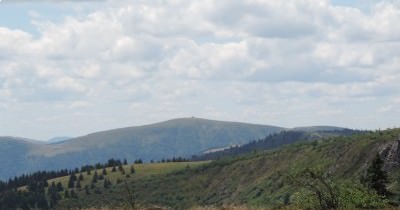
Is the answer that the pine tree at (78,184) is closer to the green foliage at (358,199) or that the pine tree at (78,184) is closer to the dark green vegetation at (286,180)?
the dark green vegetation at (286,180)

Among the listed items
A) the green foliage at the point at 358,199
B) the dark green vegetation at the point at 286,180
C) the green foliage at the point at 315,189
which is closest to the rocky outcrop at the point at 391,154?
the dark green vegetation at the point at 286,180

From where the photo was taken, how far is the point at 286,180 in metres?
27.4

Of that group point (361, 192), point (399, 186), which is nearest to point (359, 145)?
point (399, 186)

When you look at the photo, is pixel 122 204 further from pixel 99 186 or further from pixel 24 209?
pixel 99 186

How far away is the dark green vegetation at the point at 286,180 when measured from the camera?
89.7 feet

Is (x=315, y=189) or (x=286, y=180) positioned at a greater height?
(x=286, y=180)

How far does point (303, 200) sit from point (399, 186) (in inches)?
1702

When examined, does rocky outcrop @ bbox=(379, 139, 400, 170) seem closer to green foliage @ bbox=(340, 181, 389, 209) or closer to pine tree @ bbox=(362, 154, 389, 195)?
pine tree @ bbox=(362, 154, 389, 195)

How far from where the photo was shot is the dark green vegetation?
27.3 metres

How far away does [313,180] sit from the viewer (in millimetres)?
26562

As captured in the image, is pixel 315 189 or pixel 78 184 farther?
pixel 78 184

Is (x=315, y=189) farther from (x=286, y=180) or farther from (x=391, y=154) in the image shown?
(x=391, y=154)

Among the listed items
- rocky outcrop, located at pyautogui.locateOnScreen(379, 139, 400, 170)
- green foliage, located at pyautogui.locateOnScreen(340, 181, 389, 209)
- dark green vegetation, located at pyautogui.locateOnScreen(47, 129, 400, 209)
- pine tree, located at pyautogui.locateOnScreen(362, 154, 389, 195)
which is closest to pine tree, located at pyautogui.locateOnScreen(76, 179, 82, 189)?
dark green vegetation, located at pyautogui.locateOnScreen(47, 129, 400, 209)

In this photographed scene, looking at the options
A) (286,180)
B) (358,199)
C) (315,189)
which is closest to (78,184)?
(286,180)
